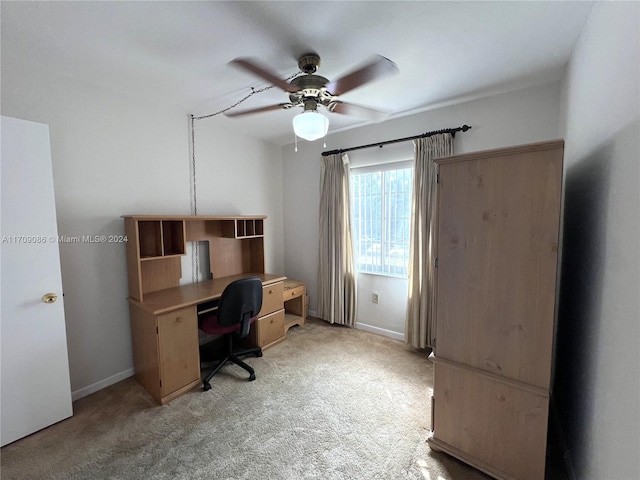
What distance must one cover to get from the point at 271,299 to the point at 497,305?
223 centimetres

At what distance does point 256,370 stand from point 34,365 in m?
1.58

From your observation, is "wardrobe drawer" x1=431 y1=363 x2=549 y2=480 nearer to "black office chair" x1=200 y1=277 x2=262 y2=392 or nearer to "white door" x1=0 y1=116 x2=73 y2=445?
"black office chair" x1=200 y1=277 x2=262 y2=392

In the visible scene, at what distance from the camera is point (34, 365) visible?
1785 mm

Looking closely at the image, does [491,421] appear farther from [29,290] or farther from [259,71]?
[29,290]

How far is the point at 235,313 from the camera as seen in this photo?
2314 mm

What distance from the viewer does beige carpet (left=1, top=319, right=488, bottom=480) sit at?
154cm

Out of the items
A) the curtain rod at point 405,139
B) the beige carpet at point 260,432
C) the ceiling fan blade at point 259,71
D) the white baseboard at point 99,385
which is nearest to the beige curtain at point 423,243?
the curtain rod at point 405,139

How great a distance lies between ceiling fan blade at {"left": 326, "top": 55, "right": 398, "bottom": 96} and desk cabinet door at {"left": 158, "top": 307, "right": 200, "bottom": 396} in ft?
6.84

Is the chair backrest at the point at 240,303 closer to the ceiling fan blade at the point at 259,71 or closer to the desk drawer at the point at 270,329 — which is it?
the desk drawer at the point at 270,329

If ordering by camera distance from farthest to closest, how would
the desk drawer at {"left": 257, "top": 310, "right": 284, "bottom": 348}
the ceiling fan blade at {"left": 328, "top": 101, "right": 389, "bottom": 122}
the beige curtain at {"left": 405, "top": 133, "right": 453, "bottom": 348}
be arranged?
the desk drawer at {"left": 257, "top": 310, "right": 284, "bottom": 348} < the beige curtain at {"left": 405, "top": 133, "right": 453, "bottom": 348} < the ceiling fan blade at {"left": 328, "top": 101, "right": 389, "bottom": 122}

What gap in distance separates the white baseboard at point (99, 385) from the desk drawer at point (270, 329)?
1.23 meters

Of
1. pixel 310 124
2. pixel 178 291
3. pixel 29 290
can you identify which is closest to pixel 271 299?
pixel 178 291

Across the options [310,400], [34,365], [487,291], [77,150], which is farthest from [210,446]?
[77,150]

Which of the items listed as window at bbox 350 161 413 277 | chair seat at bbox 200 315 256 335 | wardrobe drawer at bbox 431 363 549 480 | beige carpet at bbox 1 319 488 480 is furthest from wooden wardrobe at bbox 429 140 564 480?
chair seat at bbox 200 315 256 335
